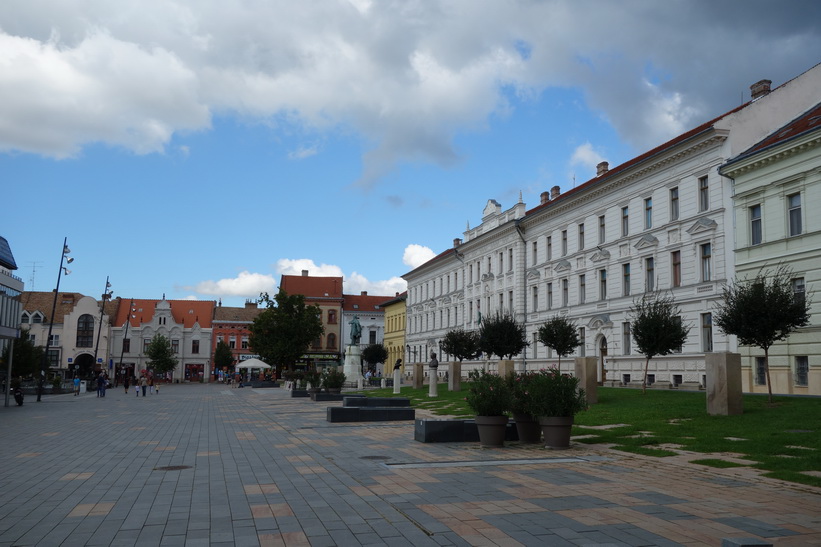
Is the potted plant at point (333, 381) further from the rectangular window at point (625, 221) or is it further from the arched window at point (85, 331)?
the arched window at point (85, 331)

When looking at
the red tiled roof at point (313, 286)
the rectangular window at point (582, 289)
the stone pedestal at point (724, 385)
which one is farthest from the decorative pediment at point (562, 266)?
the red tiled roof at point (313, 286)

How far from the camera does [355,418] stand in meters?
21.4

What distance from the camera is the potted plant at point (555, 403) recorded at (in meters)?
13.9

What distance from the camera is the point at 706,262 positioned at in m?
34.4

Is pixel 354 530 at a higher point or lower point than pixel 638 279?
lower

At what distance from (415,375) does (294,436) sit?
109 ft

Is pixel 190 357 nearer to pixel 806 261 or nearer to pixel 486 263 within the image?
pixel 486 263

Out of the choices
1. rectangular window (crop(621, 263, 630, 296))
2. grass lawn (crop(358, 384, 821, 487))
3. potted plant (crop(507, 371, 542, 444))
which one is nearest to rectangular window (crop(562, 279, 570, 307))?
rectangular window (crop(621, 263, 630, 296))

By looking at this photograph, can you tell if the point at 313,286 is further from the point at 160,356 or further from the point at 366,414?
the point at 366,414

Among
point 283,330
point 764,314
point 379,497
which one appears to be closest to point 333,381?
point 764,314

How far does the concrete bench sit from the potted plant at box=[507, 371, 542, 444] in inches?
288

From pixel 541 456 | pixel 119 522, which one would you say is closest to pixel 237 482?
pixel 119 522

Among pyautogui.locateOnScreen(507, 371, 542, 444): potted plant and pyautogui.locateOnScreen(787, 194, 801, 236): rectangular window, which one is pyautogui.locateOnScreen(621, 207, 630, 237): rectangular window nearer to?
pyautogui.locateOnScreen(787, 194, 801, 236): rectangular window

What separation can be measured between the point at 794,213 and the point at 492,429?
72.1ft
